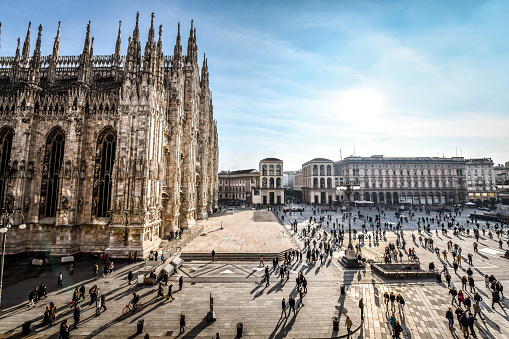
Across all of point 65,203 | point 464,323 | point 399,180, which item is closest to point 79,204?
point 65,203

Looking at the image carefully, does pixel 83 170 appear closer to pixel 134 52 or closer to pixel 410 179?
pixel 134 52

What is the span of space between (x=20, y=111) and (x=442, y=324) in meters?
36.7

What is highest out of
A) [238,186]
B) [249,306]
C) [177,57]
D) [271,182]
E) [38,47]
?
[177,57]

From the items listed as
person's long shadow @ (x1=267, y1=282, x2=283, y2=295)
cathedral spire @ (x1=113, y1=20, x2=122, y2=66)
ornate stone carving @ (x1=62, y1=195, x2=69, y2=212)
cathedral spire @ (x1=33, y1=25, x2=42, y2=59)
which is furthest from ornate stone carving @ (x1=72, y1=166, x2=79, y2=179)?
person's long shadow @ (x1=267, y1=282, x2=283, y2=295)

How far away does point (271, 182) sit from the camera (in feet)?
274

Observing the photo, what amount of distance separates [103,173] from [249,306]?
19.0 m

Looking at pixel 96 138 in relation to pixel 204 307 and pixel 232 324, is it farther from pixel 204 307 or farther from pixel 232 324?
pixel 232 324

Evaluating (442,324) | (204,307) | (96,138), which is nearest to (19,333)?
(204,307)

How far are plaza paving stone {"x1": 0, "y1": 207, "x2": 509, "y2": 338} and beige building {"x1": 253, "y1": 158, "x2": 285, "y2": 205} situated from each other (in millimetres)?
62995

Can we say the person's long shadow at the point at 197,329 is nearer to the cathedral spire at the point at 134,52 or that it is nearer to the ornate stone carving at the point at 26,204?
the ornate stone carving at the point at 26,204

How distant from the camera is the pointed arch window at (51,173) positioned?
22.7 m

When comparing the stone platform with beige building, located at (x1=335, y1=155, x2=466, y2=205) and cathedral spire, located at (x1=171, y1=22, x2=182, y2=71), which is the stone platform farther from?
beige building, located at (x1=335, y1=155, x2=466, y2=205)

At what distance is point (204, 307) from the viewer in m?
13.2

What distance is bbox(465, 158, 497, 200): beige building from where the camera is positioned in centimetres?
8881
